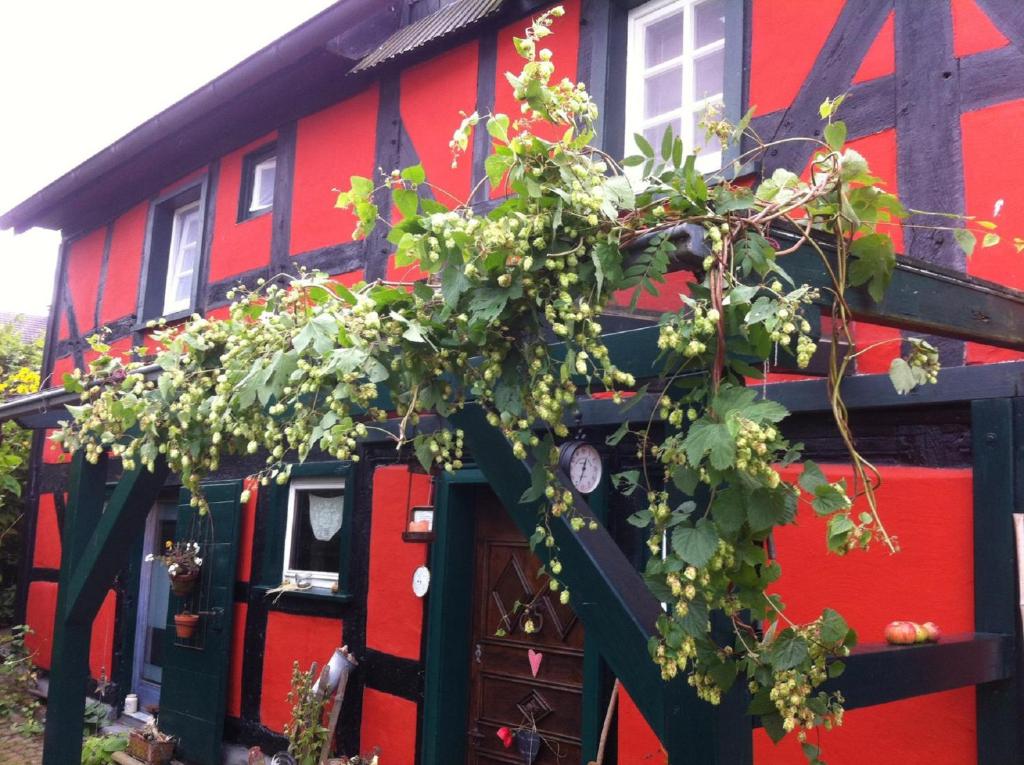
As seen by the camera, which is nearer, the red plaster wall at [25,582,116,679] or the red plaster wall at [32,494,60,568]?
the red plaster wall at [25,582,116,679]

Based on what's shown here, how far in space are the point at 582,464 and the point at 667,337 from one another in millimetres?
2609

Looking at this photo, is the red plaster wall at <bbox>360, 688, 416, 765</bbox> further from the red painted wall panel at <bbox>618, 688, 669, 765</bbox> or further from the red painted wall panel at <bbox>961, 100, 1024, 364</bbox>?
the red painted wall panel at <bbox>961, 100, 1024, 364</bbox>

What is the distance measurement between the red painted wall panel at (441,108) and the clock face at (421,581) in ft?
7.05

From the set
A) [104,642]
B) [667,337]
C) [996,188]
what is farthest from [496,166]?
[104,642]

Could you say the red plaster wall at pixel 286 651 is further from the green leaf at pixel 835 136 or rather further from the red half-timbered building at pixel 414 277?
the green leaf at pixel 835 136

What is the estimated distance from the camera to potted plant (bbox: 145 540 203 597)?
22.7ft

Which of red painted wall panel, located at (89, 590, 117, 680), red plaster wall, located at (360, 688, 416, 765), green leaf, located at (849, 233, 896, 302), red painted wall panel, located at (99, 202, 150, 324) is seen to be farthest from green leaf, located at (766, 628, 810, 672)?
red painted wall panel, located at (89, 590, 117, 680)

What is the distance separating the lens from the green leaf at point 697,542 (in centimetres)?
165

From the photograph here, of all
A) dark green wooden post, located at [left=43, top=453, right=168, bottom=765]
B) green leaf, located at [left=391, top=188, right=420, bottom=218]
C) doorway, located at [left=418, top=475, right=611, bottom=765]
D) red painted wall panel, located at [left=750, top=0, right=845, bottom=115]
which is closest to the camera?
green leaf, located at [left=391, top=188, right=420, bottom=218]

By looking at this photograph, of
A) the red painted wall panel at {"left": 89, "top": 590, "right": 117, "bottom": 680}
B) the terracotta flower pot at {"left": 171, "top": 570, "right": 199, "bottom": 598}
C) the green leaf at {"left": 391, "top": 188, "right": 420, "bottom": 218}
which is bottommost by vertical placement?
the red painted wall panel at {"left": 89, "top": 590, "right": 117, "bottom": 680}

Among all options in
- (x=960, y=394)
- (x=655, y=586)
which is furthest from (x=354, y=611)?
(x=655, y=586)

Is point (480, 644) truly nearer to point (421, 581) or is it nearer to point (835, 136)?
point (421, 581)

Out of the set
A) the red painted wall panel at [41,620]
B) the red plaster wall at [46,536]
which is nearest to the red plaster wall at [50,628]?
the red painted wall panel at [41,620]

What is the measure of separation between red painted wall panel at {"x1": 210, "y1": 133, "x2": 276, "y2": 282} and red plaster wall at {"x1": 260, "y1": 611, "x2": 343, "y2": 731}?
266cm
